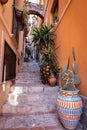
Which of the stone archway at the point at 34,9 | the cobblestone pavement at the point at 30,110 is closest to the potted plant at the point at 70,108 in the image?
the cobblestone pavement at the point at 30,110

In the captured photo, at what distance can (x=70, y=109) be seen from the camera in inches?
92.4

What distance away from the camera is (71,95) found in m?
2.43

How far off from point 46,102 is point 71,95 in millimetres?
1208

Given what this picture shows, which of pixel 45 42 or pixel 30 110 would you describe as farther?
pixel 45 42

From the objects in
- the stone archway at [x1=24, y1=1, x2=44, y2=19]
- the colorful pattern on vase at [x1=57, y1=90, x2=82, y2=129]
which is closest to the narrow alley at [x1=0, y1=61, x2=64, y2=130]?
the colorful pattern on vase at [x1=57, y1=90, x2=82, y2=129]

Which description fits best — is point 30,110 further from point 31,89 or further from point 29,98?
point 31,89

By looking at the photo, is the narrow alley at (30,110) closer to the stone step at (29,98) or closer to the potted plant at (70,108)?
the stone step at (29,98)

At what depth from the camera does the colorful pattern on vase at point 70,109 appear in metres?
2.35

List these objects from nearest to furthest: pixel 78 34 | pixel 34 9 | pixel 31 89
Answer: pixel 78 34, pixel 31 89, pixel 34 9

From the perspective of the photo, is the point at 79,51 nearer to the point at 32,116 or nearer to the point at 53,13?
the point at 32,116

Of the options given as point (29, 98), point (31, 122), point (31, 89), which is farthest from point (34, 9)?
point (31, 122)

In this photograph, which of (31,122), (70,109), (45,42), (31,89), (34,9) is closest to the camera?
(70,109)

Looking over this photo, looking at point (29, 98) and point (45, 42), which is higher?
point (45, 42)

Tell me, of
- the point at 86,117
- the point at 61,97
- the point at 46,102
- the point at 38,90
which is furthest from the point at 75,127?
the point at 38,90
